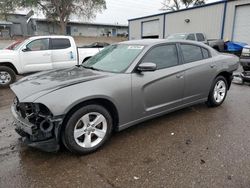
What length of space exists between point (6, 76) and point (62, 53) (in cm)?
212

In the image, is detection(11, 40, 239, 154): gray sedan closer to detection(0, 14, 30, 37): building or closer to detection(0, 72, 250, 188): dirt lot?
detection(0, 72, 250, 188): dirt lot

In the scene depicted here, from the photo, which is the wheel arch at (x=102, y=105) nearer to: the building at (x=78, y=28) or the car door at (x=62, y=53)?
the car door at (x=62, y=53)

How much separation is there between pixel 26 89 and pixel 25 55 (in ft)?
16.6

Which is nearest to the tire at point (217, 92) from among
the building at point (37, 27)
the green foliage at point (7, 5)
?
the green foliage at point (7, 5)

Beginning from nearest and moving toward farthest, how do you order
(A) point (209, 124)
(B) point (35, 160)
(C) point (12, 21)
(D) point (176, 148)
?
(B) point (35, 160) → (D) point (176, 148) → (A) point (209, 124) → (C) point (12, 21)

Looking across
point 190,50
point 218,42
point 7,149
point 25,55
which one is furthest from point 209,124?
point 218,42

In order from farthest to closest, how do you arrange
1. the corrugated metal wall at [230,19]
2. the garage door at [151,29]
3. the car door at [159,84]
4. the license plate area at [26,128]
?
the garage door at [151,29] → the corrugated metal wall at [230,19] → the car door at [159,84] → the license plate area at [26,128]

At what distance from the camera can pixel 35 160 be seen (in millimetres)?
2848

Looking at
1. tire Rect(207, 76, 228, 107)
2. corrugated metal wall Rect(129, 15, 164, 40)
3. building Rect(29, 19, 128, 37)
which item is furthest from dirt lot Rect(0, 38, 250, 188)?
building Rect(29, 19, 128, 37)

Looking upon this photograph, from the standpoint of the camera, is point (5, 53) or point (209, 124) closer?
point (209, 124)

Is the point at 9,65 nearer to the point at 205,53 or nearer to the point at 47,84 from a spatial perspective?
the point at 47,84

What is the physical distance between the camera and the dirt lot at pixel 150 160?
243cm

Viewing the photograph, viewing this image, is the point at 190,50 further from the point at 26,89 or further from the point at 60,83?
the point at 26,89

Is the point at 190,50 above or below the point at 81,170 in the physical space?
above
